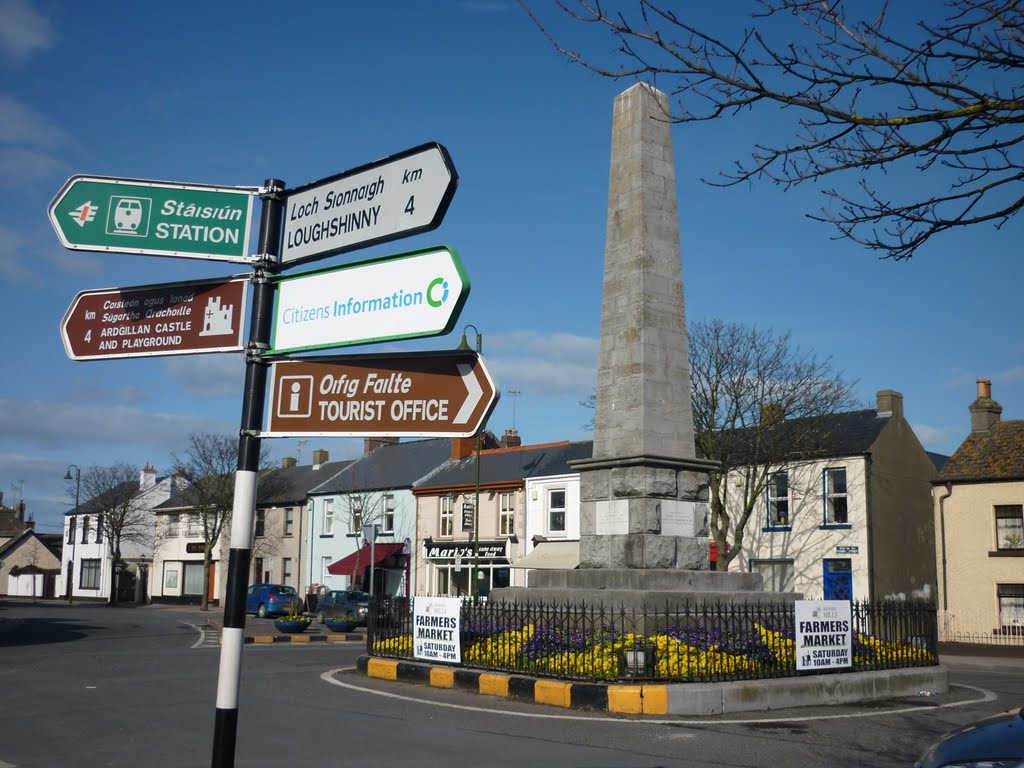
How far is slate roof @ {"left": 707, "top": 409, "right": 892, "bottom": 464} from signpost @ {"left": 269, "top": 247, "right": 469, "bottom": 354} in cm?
3181

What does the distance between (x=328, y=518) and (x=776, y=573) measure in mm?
27833

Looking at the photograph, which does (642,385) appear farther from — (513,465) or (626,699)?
(513,465)

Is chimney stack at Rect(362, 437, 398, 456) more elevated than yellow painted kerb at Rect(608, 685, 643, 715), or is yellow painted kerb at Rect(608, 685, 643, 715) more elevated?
chimney stack at Rect(362, 437, 398, 456)

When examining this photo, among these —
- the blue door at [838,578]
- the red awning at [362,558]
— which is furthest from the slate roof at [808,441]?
the red awning at [362,558]

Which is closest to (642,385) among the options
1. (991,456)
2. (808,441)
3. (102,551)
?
(808,441)

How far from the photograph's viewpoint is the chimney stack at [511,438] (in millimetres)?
53375

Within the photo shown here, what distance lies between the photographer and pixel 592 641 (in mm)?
13750

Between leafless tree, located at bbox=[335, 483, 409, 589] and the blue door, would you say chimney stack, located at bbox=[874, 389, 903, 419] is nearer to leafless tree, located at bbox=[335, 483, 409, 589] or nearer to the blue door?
the blue door

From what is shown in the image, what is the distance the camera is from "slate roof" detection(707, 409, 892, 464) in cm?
3544

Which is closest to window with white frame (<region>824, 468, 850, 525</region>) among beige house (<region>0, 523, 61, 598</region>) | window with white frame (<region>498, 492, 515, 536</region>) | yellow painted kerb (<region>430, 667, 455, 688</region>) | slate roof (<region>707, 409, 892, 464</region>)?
slate roof (<region>707, 409, 892, 464</region>)

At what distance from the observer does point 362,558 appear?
51219mm

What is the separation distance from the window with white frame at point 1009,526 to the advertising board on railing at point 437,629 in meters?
25.1

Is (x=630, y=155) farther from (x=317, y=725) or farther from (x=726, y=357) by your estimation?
(x=726, y=357)

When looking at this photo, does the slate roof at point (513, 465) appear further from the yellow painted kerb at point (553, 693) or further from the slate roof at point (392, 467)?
the yellow painted kerb at point (553, 693)
